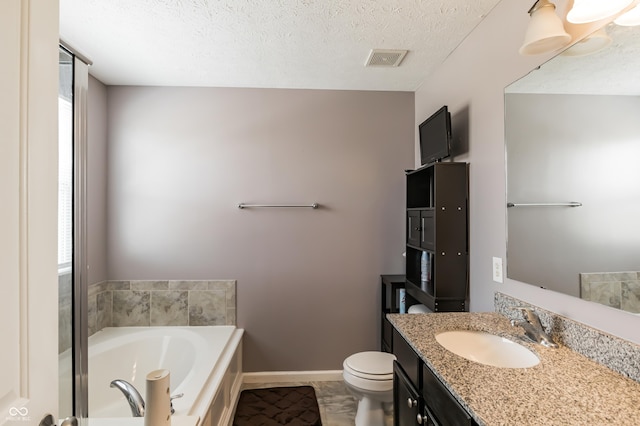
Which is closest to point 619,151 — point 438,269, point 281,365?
point 438,269

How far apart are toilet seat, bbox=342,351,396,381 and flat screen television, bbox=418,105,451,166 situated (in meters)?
1.28

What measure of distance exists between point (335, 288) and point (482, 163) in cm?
147

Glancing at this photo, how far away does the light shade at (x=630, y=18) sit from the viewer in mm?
925

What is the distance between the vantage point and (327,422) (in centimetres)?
204

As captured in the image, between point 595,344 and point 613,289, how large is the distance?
194mm

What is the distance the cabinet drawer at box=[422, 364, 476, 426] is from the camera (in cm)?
86

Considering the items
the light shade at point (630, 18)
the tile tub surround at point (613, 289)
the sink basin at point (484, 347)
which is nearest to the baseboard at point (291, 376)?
the sink basin at point (484, 347)

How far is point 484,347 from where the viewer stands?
4.17ft

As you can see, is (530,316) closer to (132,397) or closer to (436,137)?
(436,137)

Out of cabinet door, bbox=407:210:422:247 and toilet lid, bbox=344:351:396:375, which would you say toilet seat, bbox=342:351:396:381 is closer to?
toilet lid, bbox=344:351:396:375

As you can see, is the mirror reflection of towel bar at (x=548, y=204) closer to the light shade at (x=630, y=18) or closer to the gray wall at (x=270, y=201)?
the light shade at (x=630, y=18)

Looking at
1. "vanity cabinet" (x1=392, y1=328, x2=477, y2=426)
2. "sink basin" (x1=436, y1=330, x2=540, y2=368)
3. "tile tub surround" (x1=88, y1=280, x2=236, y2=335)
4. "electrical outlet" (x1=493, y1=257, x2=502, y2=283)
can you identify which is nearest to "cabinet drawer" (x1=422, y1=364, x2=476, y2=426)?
"vanity cabinet" (x1=392, y1=328, x2=477, y2=426)

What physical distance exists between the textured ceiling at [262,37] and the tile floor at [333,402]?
7.45ft
